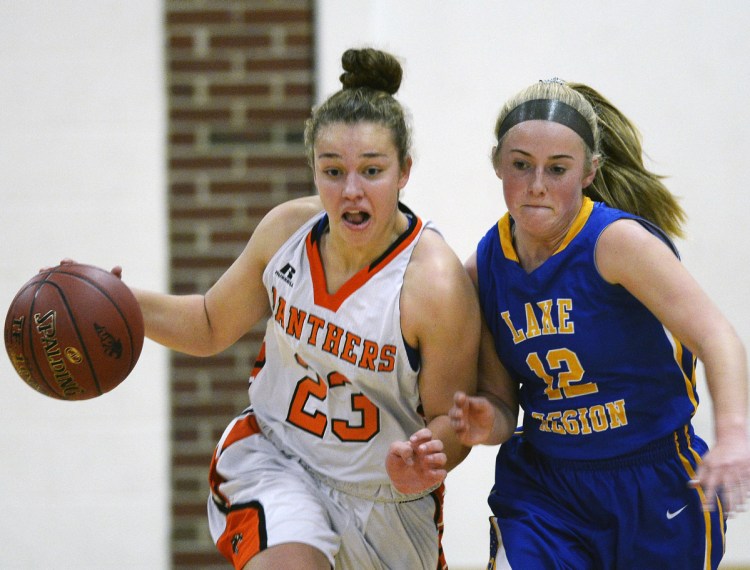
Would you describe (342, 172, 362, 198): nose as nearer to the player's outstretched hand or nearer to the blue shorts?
the player's outstretched hand

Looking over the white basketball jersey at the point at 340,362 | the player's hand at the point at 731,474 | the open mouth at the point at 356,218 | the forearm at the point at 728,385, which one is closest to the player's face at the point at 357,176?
the open mouth at the point at 356,218

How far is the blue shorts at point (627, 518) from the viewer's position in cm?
246

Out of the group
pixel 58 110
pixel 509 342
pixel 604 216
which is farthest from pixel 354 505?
pixel 58 110

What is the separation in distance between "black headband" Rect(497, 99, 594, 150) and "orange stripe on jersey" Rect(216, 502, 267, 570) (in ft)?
3.86

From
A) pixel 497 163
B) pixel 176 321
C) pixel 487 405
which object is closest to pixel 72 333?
pixel 176 321

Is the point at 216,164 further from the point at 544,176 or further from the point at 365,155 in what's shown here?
the point at 544,176

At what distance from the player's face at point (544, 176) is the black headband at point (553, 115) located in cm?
2

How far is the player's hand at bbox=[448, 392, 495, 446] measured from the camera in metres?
2.36

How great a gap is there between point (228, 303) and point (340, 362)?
1.51ft

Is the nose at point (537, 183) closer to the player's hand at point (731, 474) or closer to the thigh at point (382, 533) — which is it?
the player's hand at point (731, 474)

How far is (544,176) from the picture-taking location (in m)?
2.47

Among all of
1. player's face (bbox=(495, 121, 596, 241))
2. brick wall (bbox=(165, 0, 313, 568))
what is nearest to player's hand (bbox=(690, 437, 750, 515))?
player's face (bbox=(495, 121, 596, 241))

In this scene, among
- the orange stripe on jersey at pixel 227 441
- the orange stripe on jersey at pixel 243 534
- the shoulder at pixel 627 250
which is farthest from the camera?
the orange stripe on jersey at pixel 227 441

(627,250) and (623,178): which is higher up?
(623,178)
